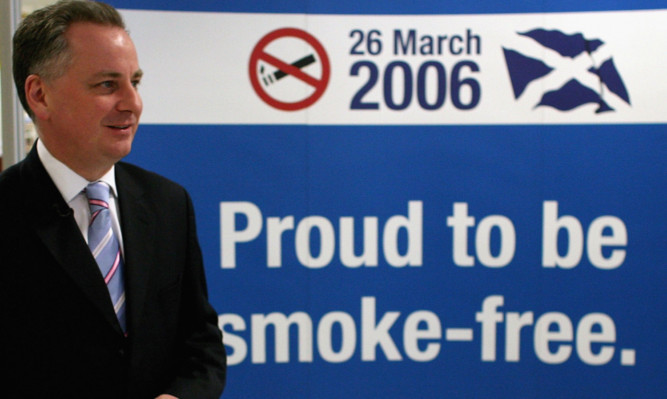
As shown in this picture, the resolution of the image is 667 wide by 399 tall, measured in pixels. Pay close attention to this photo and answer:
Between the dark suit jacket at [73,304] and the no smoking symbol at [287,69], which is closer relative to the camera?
the dark suit jacket at [73,304]

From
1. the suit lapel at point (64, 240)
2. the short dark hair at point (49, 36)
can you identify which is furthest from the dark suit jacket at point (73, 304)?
the short dark hair at point (49, 36)

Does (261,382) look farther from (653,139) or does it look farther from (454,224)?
(653,139)

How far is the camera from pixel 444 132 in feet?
8.05

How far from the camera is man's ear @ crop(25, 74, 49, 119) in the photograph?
3.61ft

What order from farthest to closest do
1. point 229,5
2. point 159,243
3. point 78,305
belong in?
point 229,5
point 159,243
point 78,305

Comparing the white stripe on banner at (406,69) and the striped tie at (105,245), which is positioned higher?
the white stripe on banner at (406,69)

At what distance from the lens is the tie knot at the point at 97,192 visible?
Result: 1140 mm

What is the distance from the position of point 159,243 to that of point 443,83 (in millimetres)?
1546

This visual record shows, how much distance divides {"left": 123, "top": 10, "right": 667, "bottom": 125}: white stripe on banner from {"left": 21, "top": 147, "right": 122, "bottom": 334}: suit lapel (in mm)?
1371

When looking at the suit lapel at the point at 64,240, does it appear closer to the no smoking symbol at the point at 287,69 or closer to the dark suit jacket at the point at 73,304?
the dark suit jacket at the point at 73,304

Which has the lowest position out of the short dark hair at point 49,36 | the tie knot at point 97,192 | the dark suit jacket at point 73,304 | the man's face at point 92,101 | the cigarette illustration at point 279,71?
the dark suit jacket at point 73,304

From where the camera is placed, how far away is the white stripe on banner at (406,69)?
7.92ft

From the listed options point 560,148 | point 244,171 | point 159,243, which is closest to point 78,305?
point 159,243

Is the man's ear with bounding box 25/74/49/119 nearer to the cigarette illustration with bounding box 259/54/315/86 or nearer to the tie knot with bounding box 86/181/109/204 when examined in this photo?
the tie knot with bounding box 86/181/109/204
